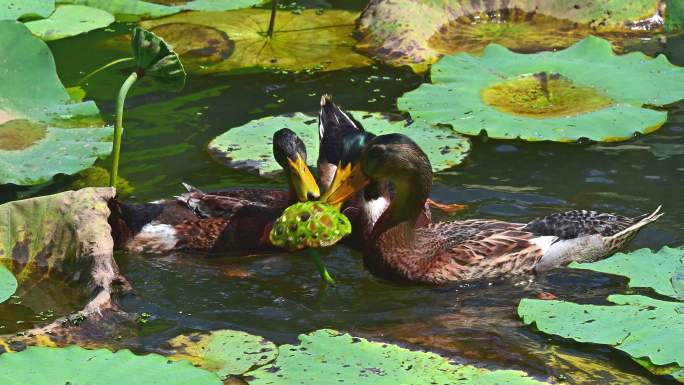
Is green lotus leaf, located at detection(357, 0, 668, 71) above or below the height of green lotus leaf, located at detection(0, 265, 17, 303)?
above

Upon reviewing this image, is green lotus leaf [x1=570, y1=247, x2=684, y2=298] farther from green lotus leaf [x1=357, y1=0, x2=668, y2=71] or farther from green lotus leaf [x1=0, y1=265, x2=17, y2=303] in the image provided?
green lotus leaf [x1=357, y1=0, x2=668, y2=71]

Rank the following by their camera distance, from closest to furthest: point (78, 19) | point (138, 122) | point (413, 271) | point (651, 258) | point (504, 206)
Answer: point (651, 258)
point (413, 271)
point (504, 206)
point (138, 122)
point (78, 19)

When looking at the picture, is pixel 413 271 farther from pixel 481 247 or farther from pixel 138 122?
pixel 138 122

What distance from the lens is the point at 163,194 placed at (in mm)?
9016

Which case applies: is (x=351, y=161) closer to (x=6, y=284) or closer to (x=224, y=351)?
(x=224, y=351)

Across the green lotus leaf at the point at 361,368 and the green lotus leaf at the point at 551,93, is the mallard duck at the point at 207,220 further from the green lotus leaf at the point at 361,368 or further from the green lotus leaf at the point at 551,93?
the green lotus leaf at the point at 361,368

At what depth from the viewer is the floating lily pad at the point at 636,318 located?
19.7 feet

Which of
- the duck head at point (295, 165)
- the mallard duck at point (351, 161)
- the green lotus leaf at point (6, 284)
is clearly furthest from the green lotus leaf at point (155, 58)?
the green lotus leaf at point (6, 284)

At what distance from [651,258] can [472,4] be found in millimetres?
5578

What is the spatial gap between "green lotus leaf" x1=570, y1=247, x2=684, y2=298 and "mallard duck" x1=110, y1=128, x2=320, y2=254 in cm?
226

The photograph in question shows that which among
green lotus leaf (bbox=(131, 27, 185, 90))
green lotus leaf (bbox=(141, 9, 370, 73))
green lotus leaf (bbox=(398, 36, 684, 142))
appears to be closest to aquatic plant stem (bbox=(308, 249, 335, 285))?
green lotus leaf (bbox=(131, 27, 185, 90))

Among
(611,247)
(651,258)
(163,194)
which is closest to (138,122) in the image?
(163,194)

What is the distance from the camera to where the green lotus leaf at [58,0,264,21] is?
11711 millimetres

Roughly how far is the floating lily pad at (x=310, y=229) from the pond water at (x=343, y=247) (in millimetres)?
492
